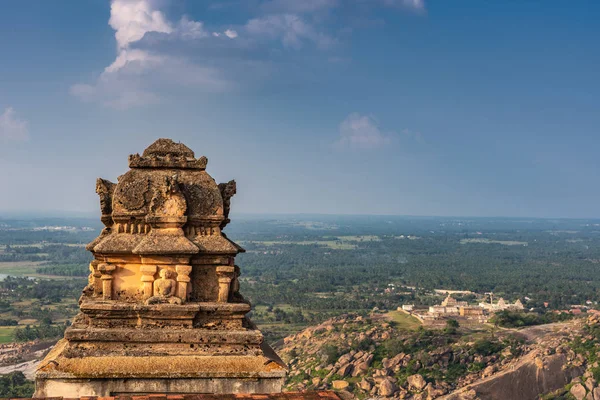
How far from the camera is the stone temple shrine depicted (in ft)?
22.7

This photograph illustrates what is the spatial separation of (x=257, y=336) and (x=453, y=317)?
5621 centimetres

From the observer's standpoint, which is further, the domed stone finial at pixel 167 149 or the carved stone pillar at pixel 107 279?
the domed stone finial at pixel 167 149

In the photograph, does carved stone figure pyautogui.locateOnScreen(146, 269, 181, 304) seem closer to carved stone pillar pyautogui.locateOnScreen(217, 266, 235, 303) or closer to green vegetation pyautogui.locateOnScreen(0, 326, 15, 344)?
carved stone pillar pyautogui.locateOnScreen(217, 266, 235, 303)

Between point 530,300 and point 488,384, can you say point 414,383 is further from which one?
point 530,300

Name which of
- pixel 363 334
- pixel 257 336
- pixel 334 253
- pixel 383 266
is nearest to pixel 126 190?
pixel 257 336

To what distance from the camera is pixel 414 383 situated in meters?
40.0

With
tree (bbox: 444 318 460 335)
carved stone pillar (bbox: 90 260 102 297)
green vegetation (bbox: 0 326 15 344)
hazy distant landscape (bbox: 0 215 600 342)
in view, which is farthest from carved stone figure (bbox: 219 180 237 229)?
green vegetation (bbox: 0 326 15 344)

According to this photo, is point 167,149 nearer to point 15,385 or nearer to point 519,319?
point 15,385

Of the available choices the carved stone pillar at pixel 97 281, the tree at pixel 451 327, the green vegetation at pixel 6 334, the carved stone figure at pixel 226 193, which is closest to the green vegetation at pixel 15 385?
the green vegetation at pixel 6 334

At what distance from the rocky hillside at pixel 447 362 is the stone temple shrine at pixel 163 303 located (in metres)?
31.9

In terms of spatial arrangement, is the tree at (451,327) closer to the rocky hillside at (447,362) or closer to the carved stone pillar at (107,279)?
the rocky hillside at (447,362)

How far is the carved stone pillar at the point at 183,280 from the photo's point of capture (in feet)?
24.8

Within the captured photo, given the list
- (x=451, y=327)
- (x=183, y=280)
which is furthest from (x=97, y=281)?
(x=451, y=327)

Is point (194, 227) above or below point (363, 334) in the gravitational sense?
above
